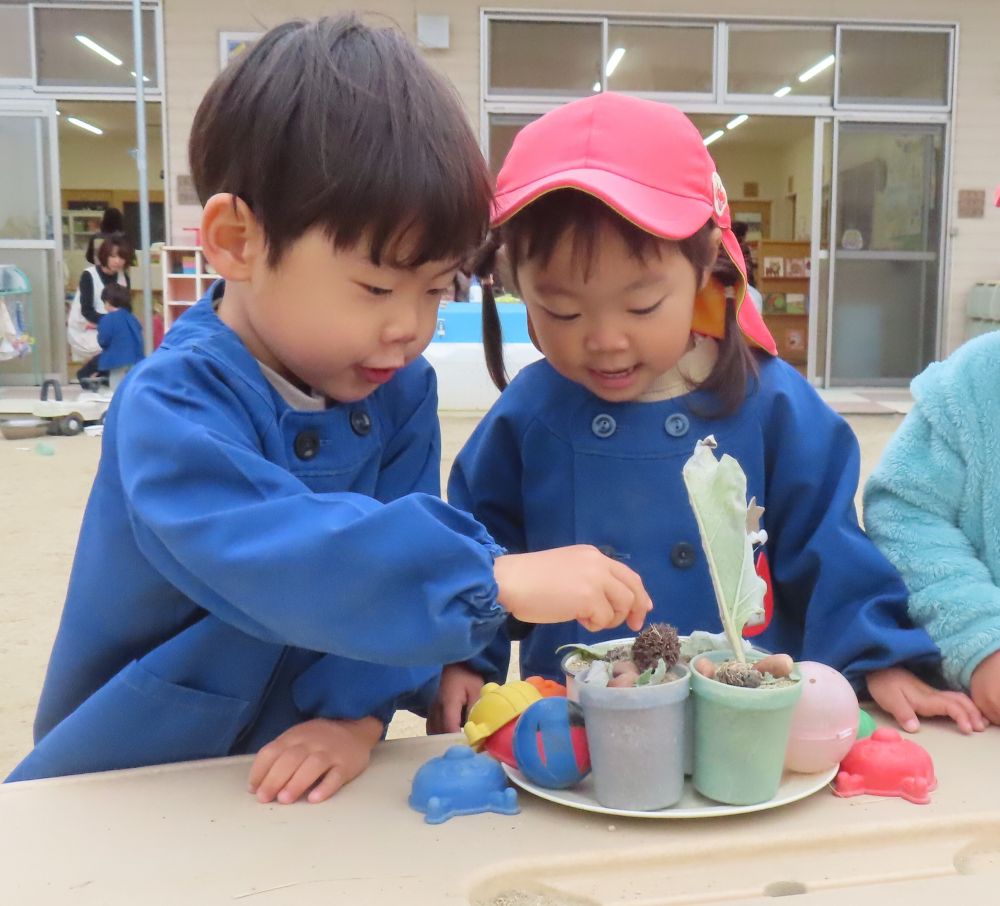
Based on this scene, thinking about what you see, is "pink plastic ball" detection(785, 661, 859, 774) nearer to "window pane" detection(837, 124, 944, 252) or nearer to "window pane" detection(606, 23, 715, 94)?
"window pane" detection(606, 23, 715, 94)

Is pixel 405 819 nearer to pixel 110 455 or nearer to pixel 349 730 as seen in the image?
pixel 349 730

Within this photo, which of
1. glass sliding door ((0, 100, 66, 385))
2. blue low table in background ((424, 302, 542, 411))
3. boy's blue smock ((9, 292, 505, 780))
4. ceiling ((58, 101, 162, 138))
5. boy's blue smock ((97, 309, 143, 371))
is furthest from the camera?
ceiling ((58, 101, 162, 138))

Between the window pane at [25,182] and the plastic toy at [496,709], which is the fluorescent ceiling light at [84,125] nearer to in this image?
the window pane at [25,182]

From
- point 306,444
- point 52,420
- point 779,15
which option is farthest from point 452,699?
point 779,15

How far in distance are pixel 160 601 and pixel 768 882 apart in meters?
0.49

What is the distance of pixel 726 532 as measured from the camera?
76 centimetres

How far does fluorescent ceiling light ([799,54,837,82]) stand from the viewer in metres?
7.59

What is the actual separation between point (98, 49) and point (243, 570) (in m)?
7.85

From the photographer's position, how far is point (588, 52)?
24.5ft

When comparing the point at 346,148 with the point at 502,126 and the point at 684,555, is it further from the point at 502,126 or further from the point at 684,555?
the point at 502,126

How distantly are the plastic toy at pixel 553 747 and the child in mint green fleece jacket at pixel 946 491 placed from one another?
1.35 feet

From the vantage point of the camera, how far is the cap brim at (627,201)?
2.98ft

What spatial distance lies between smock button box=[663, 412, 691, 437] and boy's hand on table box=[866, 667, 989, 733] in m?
0.29

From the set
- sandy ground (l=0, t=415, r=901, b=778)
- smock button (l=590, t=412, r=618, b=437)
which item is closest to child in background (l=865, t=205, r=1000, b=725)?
smock button (l=590, t=412, r=618, b=437)
